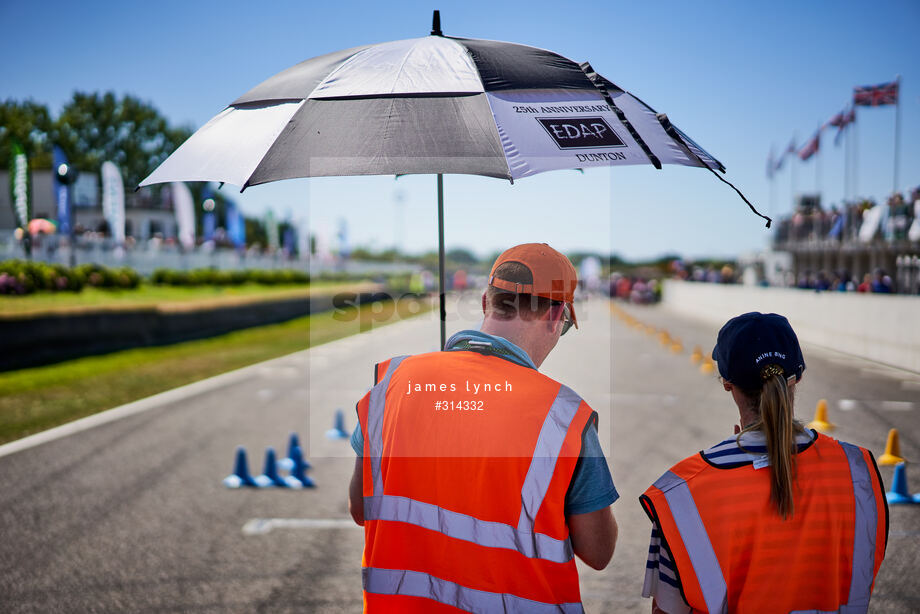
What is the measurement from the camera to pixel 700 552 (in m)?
1.89

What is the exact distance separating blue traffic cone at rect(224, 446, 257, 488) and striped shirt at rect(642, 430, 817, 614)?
490 cm

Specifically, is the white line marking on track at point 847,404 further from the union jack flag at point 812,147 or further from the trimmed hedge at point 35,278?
the union jack flag at point 812,147

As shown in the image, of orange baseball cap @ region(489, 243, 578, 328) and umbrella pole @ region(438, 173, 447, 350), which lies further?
umbrella pole @ region(438, 173, 447, 350)

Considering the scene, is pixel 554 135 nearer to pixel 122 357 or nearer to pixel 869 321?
pixel 122 357

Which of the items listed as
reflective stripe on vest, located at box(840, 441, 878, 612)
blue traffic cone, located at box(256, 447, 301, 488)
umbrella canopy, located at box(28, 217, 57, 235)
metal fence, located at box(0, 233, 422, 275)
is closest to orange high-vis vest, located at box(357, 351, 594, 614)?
reflective stripe on vest, located at box(840, 441, 878, 612)

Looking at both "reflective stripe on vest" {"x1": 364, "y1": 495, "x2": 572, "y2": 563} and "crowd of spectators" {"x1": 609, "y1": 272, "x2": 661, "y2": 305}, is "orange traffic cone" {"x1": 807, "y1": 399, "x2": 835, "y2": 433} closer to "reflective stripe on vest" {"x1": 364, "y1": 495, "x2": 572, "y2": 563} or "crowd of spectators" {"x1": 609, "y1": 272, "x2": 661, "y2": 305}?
"reflective stripe on vest" {"x1": 364, "y1": 495, "x2": 572, "y2": 563}

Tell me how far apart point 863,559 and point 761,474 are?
39 centimetres

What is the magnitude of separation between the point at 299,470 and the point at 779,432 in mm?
5153

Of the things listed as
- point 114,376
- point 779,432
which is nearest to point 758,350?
point 779,432

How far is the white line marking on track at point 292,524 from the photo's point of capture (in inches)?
201

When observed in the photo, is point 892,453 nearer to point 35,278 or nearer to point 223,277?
point 35,278

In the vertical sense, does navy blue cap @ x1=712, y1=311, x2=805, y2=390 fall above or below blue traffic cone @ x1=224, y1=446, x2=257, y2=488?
above

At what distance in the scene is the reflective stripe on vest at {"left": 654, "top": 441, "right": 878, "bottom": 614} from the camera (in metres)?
1.89

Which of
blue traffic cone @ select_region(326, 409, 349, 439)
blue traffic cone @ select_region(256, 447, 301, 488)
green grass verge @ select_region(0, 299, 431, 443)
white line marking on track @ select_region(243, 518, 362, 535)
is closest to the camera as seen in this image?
white line marking on track @ select_region(243, 518, 362, 535)
